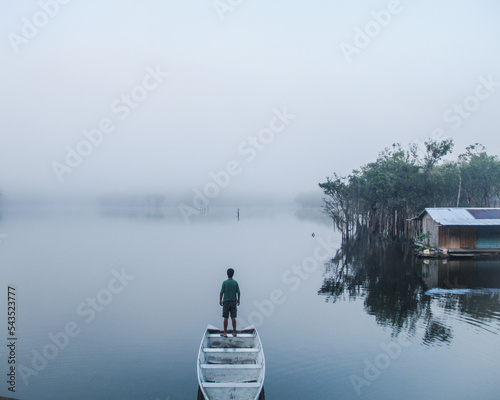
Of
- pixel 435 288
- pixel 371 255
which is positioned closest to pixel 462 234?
pixel 371 255

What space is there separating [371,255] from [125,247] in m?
25.1

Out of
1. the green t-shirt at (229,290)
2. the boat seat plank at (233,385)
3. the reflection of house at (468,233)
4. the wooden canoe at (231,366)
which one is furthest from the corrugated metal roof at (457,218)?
the boat seat plank at (233,385)

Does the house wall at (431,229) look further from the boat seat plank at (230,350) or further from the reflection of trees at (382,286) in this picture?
the boat seat plank at (230,350)

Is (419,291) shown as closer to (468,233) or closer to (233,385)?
(233,385)


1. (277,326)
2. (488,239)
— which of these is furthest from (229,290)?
(488,239)

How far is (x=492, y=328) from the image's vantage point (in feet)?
52.9

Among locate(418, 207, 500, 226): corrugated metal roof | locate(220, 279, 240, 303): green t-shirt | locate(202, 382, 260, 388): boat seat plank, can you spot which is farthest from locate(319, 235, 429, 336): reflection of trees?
locate(202, 382, 260, 388): boat seat plank

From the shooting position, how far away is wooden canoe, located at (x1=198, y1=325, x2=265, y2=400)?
9.09 m

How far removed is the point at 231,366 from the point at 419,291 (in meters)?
15.8

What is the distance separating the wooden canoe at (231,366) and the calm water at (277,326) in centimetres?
105

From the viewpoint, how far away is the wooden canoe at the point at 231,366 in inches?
358

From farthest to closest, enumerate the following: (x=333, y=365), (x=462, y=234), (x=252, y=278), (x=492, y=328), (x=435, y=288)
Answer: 1. (x=462, y=234)
2. (x=252, y=278)
3. (x=435, y=288)
4. (x=492, y=328)
5. (x=333, y=365)

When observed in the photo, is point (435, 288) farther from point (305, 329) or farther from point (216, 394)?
point (216, 394)

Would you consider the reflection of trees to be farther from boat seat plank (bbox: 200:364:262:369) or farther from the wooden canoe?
boat seat plank (bbox: 200:364:262:369)
